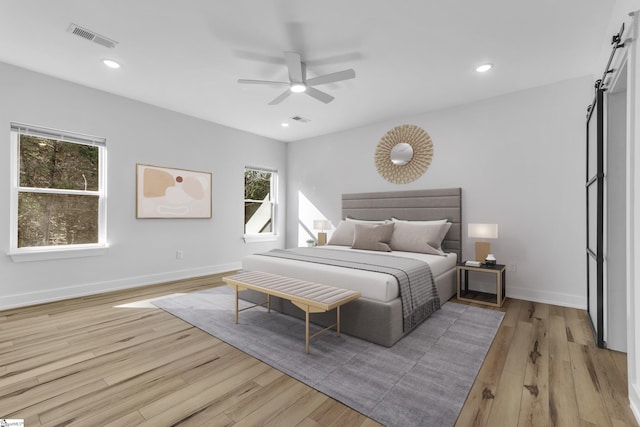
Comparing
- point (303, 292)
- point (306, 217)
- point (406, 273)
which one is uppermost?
point (306, 217)

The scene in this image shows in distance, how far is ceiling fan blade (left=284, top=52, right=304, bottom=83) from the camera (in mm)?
2691

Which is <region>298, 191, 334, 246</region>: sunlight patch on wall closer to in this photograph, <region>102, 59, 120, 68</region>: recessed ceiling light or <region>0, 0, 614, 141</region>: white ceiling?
<region>0, 0, 614, 141</region>: white ceiling

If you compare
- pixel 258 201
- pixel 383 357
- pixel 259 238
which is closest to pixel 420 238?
pixel 383 357

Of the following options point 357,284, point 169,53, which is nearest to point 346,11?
point 169,53

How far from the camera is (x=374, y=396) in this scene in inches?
69.9

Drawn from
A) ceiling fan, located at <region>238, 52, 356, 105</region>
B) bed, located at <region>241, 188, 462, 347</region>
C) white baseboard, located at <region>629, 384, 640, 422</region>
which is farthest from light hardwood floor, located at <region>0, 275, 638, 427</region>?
ceiling fan, located at <region>238, 52, 356, 105</region>

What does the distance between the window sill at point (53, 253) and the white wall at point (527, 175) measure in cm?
462

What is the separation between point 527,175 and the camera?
3.76m

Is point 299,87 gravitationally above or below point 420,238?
above

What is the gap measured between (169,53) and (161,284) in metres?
3.16

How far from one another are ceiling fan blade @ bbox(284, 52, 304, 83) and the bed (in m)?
1.90

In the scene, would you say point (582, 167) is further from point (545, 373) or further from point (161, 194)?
point (161, 194)

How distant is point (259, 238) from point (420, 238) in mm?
3353

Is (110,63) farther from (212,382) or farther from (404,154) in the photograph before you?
(404,154)
